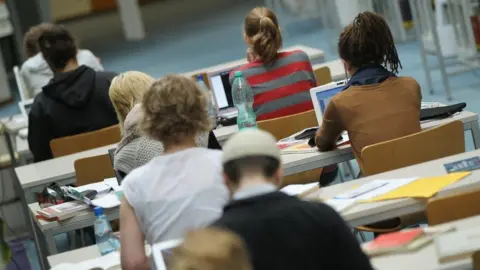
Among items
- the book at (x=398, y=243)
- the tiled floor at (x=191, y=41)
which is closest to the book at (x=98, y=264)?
the book at (x=398, y=243)

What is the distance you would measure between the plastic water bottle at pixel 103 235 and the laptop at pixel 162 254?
1059 mm

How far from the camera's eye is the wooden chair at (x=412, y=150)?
438 centimetres

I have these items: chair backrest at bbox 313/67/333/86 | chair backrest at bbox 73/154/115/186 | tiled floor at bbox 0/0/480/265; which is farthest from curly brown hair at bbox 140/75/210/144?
tiled floor at bbox 0/0/480/265

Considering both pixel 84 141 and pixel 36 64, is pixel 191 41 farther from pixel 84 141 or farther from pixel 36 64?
pixel 84 141

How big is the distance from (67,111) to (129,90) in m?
2.22

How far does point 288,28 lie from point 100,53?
3.21 meters

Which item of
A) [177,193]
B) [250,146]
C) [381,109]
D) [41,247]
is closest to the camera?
[250,146]

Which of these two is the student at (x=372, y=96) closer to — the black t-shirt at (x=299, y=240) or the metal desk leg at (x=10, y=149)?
the black t-shirt at (x=299, y=240)

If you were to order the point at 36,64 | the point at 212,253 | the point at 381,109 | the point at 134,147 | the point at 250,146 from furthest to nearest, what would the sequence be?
the point at 36,64 → the point at 381,109 → the point at 134,147 → the point at 250,146 → the point at 212,253

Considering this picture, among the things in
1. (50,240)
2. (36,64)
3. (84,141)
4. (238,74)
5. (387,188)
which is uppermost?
(36,64)

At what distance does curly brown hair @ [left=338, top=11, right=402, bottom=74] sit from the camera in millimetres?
4699

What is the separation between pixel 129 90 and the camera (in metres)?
4.59

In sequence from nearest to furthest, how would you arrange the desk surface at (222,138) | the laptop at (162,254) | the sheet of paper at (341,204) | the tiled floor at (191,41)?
1. the laptop at (162,254)
2. the sheet of paper at (341,204)
3. the desk surface at (222,138)
4. the tiled floor at (191,41)

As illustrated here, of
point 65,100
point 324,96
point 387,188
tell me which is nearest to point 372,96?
point 324,96
